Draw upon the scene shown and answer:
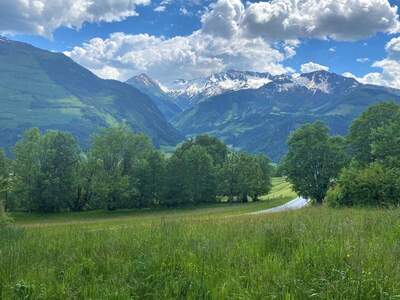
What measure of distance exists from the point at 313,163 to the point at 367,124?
13.7 m

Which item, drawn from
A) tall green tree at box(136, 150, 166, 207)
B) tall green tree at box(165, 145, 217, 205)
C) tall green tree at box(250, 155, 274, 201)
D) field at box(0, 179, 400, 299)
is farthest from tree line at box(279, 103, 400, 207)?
field at box(0, 179, 400, 299)

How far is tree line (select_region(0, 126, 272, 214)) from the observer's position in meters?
90.8

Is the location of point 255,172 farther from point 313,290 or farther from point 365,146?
point 313,290

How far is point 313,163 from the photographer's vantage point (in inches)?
3391

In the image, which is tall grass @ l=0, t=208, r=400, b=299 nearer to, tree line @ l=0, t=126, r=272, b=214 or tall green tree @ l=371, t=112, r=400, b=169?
tall green tree @ l=371, t=112, r=400, b=169

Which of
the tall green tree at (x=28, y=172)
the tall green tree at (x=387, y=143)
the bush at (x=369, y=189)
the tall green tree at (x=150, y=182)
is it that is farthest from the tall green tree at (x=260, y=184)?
the bush at (x=369, y=189)

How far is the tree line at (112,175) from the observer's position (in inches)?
3573

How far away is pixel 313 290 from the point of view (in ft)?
17.0

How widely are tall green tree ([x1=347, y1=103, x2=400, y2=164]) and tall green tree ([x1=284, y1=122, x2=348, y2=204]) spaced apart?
5504 millimetres

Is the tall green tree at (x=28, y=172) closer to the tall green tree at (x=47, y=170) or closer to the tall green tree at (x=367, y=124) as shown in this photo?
the tall green tree at (x=47, y=170)

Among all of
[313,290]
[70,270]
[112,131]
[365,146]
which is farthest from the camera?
[112,131]

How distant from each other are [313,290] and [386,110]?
82839 mm

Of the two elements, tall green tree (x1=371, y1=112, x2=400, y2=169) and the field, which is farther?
tall green tree (x1=371, y1=112, x2=400, y2=169)

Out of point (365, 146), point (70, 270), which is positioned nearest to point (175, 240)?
point (70, 270)
